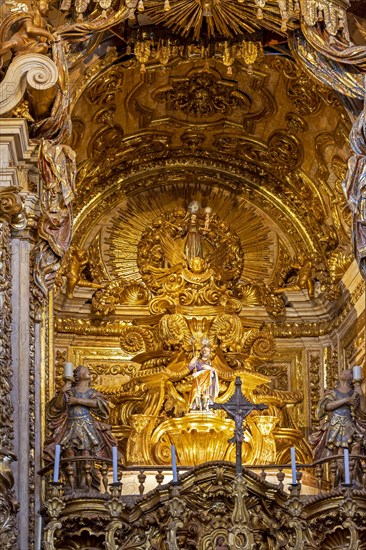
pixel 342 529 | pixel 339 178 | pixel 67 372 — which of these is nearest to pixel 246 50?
pixel 339 178

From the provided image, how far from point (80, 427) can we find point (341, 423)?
7.87 ft

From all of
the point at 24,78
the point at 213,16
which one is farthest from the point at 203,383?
the point at 213,16

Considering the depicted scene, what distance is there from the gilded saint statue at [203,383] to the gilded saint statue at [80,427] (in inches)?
56.6

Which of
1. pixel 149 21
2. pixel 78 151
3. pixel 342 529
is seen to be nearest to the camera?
pixel 342 529

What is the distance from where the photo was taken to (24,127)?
53.7 feet

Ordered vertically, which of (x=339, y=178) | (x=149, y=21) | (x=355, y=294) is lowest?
(x=355, y=294)

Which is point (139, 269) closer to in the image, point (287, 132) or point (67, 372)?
point (287, 132)

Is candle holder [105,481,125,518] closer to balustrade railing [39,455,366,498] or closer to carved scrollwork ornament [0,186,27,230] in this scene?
balustrade railing [39,455,366,498]

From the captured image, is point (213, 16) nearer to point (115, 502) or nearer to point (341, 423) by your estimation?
point (341, 423)

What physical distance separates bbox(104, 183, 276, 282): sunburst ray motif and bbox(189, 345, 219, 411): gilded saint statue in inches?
88.1

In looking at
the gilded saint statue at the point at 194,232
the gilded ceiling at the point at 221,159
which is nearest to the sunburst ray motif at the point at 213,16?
the gilded ceiling at the point at 221,159

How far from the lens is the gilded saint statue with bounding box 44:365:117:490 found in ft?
51.3

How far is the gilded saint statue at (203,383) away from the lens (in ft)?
57.4

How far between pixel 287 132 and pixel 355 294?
2.08m
